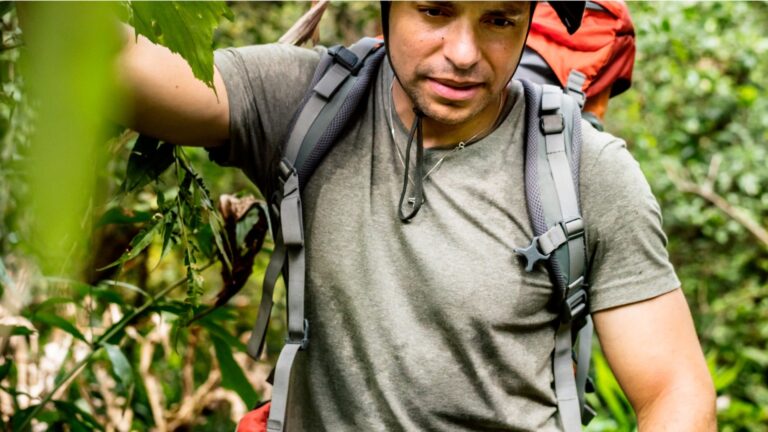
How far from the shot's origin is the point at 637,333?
1.77m

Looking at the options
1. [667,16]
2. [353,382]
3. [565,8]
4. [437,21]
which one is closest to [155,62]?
[437,21]

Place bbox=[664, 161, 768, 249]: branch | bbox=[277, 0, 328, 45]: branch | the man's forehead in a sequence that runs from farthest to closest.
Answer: bbox=[664, 161, 768, 249]: branch
bbox=[277, 0, 328, 45]: branch
the man's forehead

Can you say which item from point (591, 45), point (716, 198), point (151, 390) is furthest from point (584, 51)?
point (716, 198)

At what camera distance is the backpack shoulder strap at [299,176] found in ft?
5.65

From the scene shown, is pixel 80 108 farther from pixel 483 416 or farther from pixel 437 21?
pixel 483 416

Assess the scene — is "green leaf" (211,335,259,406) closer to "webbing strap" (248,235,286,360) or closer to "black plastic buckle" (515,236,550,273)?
"webbing strap" (248,235,286,360)

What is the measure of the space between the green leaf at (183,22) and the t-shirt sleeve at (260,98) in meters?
0.98

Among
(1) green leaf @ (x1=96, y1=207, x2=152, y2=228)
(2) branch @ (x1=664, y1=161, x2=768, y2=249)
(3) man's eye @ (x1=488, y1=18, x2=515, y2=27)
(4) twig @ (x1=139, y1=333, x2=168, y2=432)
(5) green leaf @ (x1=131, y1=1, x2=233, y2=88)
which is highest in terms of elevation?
(5) green leaf @ (x1=131, y1=1, x2=233, y2=88)

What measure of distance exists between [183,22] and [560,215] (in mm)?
1243

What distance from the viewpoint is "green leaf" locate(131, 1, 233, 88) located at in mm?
557

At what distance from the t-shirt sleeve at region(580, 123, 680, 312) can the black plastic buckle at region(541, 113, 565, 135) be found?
0.08 m

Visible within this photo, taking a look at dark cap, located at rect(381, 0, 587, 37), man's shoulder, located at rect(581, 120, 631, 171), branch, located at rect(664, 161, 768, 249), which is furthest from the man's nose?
branch, located at rect(664, 161, 768, 249)

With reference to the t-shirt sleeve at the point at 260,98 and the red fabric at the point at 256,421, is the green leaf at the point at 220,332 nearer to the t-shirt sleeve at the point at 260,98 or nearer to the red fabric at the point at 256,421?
the red fabric at the point at 256,421

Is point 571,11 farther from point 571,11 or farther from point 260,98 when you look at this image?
point 260,98
